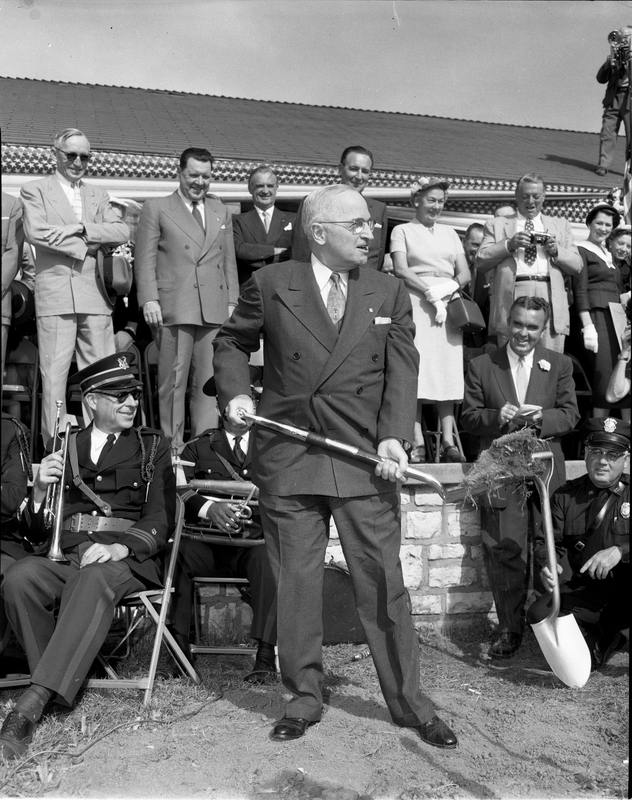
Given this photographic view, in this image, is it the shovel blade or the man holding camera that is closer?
the man holding camera

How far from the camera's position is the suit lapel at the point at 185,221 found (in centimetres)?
672

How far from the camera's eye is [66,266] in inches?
248

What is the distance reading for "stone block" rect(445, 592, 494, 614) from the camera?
251 inches

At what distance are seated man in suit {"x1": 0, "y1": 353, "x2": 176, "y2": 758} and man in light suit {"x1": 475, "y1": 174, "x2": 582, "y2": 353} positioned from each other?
113 inches

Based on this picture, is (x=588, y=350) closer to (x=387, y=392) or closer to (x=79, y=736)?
(x=387, y=392)

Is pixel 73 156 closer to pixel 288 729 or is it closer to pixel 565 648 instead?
pixel 288 729

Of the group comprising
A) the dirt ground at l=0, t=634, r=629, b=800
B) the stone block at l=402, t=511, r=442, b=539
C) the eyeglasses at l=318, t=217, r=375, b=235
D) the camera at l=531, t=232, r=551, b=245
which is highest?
the camera at l=531, t=232, r=551, b=245

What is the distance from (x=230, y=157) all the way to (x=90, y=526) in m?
4.45

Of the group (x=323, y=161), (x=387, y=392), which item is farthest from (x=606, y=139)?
(x=387, y=392)

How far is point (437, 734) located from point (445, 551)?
2.32m

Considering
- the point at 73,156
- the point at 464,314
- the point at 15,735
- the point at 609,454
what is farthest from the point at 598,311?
the point at 15,735

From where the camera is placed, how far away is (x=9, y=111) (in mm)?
8500

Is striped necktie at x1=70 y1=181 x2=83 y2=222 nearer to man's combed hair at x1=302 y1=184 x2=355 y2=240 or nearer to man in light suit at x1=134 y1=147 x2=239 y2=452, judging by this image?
man in light suit at x1=134 y1=147 x2=239 y2=452

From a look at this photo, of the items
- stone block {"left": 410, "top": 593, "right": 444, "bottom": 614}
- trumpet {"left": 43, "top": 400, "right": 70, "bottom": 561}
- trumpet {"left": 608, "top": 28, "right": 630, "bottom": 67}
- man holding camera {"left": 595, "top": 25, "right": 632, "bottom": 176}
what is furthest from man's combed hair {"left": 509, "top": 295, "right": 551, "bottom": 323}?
trumpet {"left": 43, "top": 400, "right": 70, "bottom": 561}
